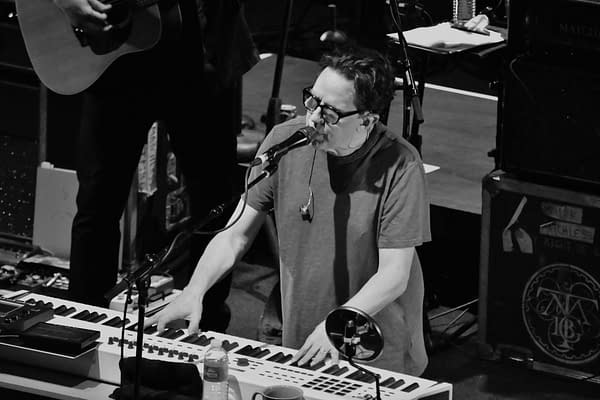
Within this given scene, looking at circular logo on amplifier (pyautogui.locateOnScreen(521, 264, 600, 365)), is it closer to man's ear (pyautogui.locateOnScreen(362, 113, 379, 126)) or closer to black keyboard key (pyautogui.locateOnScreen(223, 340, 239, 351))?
man's ear (pyautogui.locateOnScreen(362, 113, 379, 126))

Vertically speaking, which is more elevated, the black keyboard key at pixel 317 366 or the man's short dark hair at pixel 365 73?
the man's short dark hair at pixel 365 73

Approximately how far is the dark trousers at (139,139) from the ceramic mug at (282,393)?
1883mm

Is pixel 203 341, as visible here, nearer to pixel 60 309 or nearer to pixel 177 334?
pixel 177 334

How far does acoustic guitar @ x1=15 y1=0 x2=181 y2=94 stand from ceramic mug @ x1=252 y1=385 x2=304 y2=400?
6.37ft

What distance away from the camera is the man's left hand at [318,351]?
385 cm

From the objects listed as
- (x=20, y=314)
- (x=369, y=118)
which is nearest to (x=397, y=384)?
(x=369, y=118)

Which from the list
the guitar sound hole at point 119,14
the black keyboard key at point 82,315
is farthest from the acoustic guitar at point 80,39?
the black keyboard key at point 82,315

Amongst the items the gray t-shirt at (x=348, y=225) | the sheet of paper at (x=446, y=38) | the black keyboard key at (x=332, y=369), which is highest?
the sheet of paper at (x=446, y=38)

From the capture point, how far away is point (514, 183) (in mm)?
5551

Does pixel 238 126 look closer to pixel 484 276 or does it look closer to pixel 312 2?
pixel 484 276

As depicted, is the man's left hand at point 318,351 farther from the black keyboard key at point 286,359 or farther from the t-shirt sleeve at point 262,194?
the t-shirt sleeve at point 262,194

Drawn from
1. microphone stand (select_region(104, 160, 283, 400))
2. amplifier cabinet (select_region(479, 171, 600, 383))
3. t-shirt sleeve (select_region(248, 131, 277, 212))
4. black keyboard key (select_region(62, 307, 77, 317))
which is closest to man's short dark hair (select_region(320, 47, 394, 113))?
t-shirt sleeve (select_region(248, 131, 277, 212))

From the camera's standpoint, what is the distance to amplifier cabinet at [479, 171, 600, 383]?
17.9 ft

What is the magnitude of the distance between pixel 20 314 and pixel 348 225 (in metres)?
1.04
